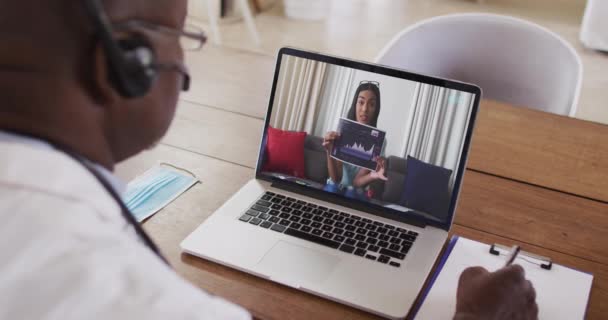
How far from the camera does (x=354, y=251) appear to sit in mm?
1018

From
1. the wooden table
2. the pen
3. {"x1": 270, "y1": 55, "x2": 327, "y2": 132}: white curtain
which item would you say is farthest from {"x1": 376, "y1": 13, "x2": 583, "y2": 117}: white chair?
the pen

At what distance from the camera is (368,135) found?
1119 mm

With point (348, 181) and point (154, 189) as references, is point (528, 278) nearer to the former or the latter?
point (348, 181)

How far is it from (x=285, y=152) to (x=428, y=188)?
0.85ft

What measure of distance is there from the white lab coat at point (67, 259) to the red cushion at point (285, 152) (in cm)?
60

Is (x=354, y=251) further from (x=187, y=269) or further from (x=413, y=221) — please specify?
(x=187, y=269)

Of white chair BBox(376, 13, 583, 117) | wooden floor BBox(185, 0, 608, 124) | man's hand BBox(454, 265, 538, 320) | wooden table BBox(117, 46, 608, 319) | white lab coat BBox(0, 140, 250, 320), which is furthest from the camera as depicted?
wooden floor BBox(185, 0, 608, 124)

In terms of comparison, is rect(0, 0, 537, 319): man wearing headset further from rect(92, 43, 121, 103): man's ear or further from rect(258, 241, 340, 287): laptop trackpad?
rect(258, 241, 340, 287): laptop trackpad

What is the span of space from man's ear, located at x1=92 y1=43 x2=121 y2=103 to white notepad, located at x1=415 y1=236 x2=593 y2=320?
50 cm

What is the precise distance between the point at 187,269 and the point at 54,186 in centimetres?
45

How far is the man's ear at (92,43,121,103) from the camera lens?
60 centimetres

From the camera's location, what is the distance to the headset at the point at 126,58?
58 centimetres

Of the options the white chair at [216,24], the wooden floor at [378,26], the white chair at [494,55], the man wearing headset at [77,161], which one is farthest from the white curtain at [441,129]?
the white chair at [216,24]

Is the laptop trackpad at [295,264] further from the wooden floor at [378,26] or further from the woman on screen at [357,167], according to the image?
the wooden floor at [378,26]
